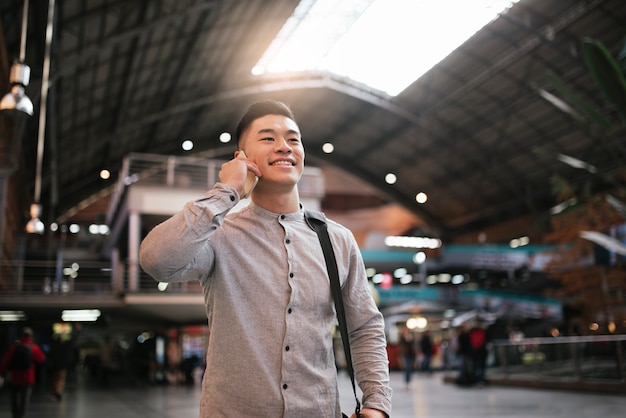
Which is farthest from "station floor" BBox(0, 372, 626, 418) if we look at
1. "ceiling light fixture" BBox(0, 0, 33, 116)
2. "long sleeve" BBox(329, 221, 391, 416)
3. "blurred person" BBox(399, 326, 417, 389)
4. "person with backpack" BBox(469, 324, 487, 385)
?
"long sleeve" BBox(329, 221, 391, 416)

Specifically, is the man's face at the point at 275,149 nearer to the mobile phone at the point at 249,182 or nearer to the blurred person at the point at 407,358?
the mobile phone at the point at 249,182

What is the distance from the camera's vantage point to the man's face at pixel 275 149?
1892mm

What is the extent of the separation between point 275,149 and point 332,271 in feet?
1.44

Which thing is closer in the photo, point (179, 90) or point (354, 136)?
point (179, 90)

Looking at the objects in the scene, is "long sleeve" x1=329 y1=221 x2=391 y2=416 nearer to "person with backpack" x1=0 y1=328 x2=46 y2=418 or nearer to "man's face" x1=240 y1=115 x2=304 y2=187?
"man's face" x1=240 y1=115 x2=304 y2=187

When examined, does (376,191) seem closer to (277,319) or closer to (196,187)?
(196,187)

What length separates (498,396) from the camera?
11734 millimetres

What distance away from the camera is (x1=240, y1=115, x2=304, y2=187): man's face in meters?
1.89

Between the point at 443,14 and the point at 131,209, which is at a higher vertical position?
the point at 443,14

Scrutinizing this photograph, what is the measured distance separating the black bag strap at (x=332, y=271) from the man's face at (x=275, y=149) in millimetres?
156

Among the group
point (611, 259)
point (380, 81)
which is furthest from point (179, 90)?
point (611, 259)

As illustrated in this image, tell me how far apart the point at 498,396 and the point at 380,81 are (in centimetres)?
2402

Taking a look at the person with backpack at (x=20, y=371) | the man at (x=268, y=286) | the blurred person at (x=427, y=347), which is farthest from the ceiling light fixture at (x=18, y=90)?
the blurred person at (x=427, y=347)

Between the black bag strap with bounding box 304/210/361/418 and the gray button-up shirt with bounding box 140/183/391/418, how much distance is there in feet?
0.07
